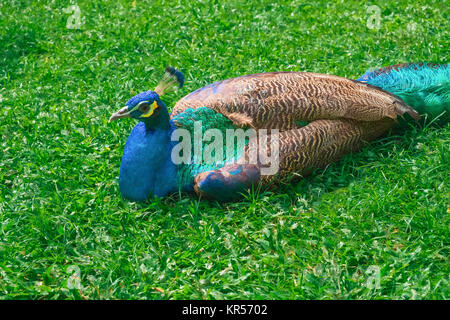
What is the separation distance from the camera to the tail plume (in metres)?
3.61

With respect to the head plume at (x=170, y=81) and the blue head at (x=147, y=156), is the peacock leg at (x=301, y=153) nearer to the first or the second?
the blue head at (x=147, y=156)

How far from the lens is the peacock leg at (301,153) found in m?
3.10

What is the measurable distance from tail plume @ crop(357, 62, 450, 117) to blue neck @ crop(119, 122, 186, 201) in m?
1.57

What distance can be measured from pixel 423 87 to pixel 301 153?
1065 mm

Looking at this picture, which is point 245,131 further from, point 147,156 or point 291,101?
point 147,156

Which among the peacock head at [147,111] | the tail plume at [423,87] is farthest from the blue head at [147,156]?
the tail plume at [423,87]

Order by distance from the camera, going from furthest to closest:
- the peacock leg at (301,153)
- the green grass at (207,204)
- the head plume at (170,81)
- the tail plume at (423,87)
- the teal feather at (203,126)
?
the tail plume at (423,87), the head plume at (170,81), the teal feather at (203,126), the peacock leg at (301,153), the green grass at (207,204)

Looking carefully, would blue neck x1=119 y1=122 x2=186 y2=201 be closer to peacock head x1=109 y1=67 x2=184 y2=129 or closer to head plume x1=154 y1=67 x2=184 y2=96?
peacock head x1=109 y1=67 x2=184 y2=129

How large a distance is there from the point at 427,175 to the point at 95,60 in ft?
10.6

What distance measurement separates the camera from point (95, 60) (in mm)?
5059

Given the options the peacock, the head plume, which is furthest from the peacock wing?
the head plume

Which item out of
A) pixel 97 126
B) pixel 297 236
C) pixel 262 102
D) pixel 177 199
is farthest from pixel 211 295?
pixel 97 126

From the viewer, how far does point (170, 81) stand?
3.43 metres

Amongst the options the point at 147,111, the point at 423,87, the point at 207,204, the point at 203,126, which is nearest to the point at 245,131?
the point at 203,126
